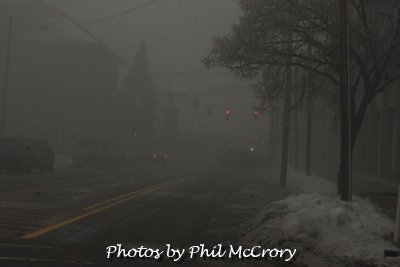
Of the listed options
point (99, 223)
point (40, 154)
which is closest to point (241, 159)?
point (40, 154)

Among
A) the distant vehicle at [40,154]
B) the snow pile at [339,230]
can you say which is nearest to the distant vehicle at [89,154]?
the distant vehicle at [40,154]

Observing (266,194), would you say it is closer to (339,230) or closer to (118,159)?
(339,230)

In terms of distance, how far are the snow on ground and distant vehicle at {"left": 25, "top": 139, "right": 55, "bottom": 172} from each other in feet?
70.2

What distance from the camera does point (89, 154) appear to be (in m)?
43.5

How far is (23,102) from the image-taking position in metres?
71.7

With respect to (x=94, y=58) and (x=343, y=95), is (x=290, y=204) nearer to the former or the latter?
(x=343, y=95)

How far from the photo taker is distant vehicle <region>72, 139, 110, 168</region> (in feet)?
141

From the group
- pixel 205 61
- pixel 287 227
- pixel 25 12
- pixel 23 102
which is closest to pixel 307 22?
pixel 205 61

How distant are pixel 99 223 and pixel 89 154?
31790mm

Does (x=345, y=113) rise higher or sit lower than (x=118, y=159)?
higher

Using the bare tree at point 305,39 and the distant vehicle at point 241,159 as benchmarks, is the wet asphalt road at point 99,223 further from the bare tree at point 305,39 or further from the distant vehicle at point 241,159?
the distant vehicle at point 241,159

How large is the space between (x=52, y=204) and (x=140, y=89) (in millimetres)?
74398

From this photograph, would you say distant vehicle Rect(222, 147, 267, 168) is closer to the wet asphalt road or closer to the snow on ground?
the wet asphalt road

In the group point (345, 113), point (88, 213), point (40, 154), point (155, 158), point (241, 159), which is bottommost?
point (155, 158)
